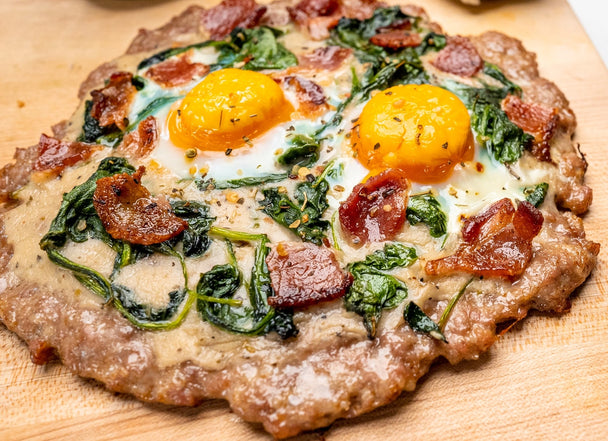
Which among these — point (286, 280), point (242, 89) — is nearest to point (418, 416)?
point (286, 280)

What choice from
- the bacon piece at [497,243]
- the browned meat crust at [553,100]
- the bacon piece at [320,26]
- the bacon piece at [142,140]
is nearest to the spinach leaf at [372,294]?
the bacon piece at [497,243]

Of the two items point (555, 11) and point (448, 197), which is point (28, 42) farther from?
point (555, 11)

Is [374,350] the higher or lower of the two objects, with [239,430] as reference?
higher

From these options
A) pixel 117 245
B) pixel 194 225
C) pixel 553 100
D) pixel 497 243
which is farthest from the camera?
pixel 553 100

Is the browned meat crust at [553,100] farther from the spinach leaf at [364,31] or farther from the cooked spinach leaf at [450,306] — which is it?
the cooked spinach leaf at [450,306]

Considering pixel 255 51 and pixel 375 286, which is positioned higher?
pixel 255 51

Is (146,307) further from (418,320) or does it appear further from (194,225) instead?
(418,320)

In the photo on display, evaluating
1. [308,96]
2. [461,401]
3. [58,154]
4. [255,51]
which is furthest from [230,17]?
[461,401]
